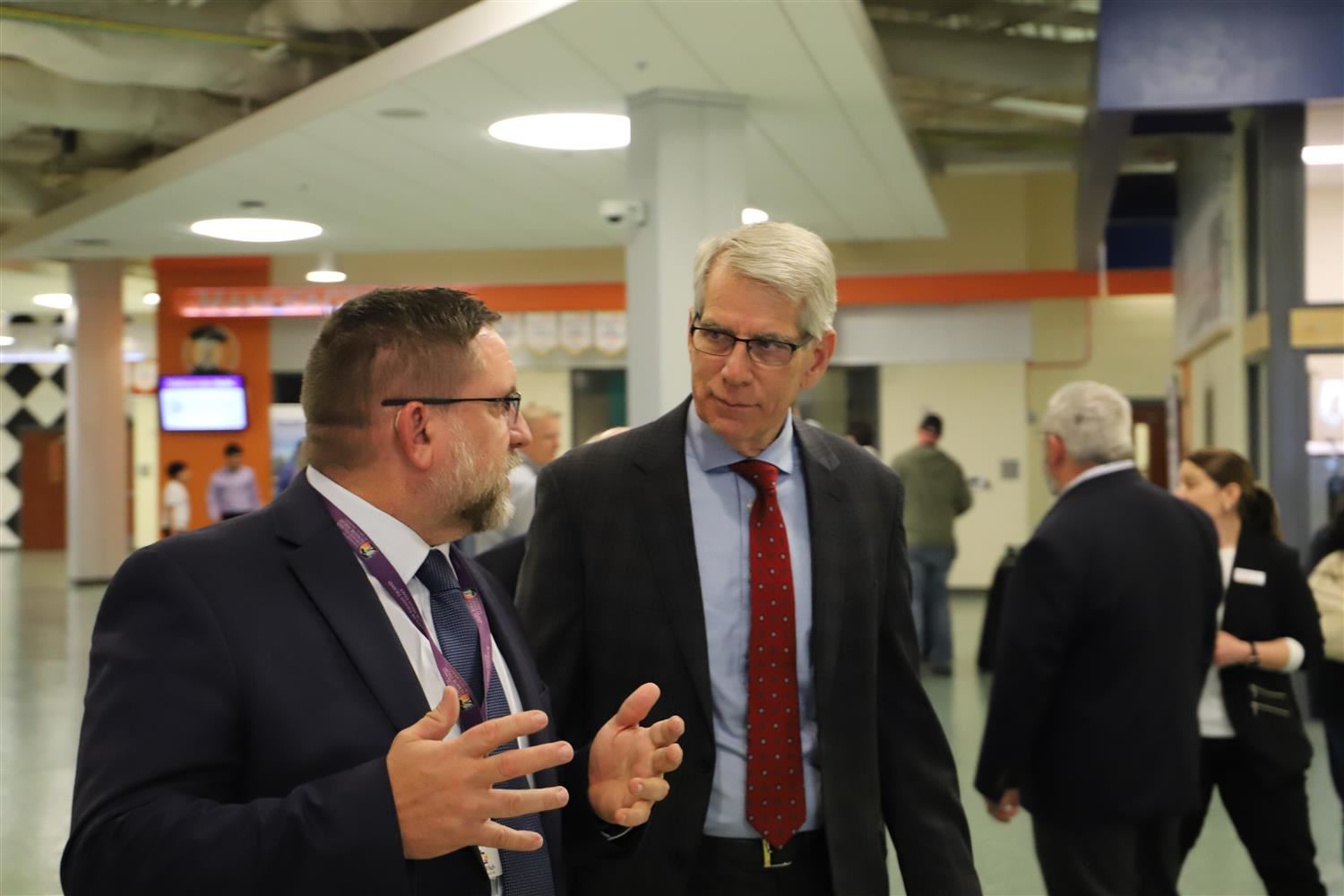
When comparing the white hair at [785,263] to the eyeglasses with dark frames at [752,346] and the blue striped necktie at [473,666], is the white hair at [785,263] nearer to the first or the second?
the eyeglasses with dark frames at [752,346]

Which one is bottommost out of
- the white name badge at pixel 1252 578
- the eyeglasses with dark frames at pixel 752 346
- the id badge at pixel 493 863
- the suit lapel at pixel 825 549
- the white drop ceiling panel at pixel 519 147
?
the id badge at pixel 493 863

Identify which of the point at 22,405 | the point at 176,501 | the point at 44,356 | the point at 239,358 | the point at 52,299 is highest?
the point at 52,299

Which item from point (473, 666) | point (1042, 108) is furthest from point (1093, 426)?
point (1042, 108)

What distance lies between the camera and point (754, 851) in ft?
7.33

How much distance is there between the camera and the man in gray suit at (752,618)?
88.0 inches

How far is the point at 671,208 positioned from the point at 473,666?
19.7 ft

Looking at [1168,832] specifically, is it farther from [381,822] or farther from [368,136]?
[368,136]

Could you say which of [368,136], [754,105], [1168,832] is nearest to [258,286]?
[368,136]

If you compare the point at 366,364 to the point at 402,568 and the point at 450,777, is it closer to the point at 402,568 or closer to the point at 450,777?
the point at 402,568

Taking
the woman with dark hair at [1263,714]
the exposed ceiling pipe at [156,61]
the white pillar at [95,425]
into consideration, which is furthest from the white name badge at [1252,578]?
the white pillar at [95,425]

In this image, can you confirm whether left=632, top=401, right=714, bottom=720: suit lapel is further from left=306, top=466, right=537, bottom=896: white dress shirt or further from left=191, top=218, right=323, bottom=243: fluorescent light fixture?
left=191, top=218, right=323, bottom=243: fluorescent light fixture

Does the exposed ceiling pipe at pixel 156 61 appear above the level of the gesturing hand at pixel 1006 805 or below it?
above

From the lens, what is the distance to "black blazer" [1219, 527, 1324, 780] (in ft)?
12.5

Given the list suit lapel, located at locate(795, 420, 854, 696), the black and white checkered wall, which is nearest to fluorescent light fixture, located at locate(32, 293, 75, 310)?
the black and white checkered wall
